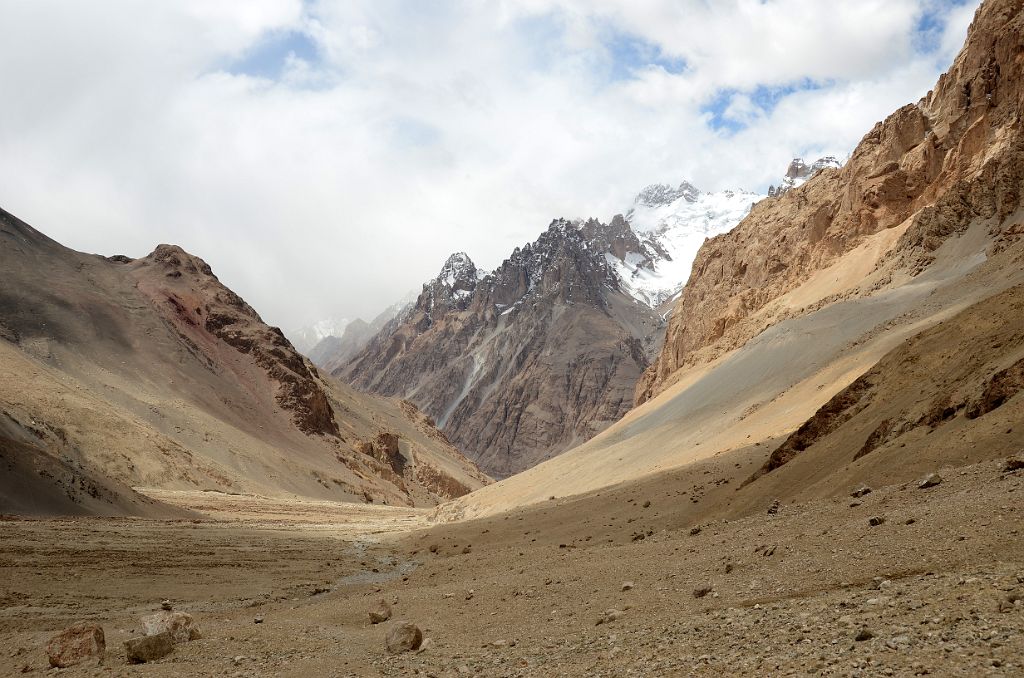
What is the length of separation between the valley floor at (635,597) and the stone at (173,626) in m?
0.34

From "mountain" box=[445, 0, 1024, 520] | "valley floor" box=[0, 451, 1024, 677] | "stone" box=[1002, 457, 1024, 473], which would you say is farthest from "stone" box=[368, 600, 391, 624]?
"stone" box=[1002, 457, 1024, 473]

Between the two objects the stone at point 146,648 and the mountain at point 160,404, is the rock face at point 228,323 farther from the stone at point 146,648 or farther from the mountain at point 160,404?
the stone at point 146,648

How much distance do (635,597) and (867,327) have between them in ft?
118

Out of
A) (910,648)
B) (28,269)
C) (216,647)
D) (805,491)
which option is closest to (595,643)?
(910,648)

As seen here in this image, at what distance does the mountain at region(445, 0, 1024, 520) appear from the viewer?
16.1 m

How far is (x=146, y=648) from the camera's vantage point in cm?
1073

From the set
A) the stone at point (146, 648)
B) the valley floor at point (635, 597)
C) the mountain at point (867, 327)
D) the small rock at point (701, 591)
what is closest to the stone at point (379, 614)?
the valley floor at point (635, 597)

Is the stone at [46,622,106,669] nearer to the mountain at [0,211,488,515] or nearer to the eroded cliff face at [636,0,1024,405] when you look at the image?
the mountain at [0,211,488,515]

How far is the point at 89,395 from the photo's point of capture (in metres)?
61.3

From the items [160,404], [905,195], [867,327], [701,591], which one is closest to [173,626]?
[701,591]

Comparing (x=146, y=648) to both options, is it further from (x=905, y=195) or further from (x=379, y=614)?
(x=905, y=195)

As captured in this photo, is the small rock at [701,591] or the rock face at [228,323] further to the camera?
the rock face at [228,323]

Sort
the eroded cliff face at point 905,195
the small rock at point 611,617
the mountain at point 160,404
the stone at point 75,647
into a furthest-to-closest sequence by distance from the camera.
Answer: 1. the eroded cliff face at point 905,195
2. the mountain at point 160,404
3. the stone at point 75,647
4. the small rock at point 611,617

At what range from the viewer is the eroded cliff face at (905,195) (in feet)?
158
